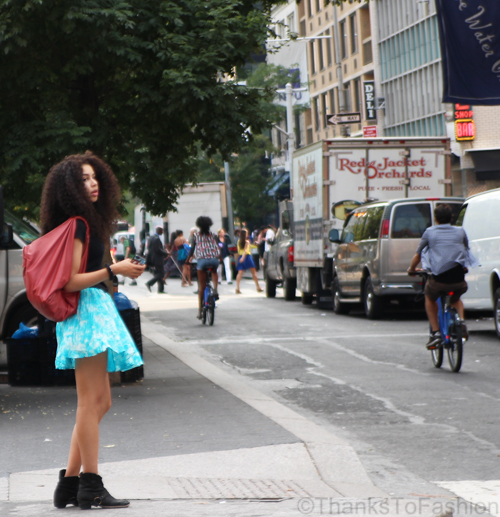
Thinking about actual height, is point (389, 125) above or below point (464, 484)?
above

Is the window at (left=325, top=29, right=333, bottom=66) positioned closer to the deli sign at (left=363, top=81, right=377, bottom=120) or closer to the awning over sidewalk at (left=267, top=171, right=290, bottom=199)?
the awning over sidewalk at (left=267, top=171, right=290, bottom=199)

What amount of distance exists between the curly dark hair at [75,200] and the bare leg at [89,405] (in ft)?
2.05

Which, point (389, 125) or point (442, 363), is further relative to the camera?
point (389, 125)

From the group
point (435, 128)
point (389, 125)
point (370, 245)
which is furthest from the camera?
point (389, 125)

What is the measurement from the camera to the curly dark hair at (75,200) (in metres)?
5.14

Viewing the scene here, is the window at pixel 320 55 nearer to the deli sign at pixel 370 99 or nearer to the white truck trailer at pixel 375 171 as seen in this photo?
the deli sign at pixel 370 99

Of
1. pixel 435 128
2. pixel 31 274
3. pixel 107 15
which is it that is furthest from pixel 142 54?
pixel 435 128

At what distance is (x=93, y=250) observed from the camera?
16.8 feet

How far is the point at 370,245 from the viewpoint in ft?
59.2

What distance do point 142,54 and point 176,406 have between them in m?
4.56

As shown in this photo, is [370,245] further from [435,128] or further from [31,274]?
[435,128]

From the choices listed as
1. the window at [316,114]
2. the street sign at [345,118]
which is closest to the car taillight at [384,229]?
the street sign at [345,118]

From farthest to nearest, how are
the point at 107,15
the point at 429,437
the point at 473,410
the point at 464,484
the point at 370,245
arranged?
the point at 370,245 < the point at 107,15 < the point at 473,410 < the point at 429,437 < the point at 464,484

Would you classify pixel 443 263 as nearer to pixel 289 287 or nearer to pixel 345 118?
pixel 289 287
